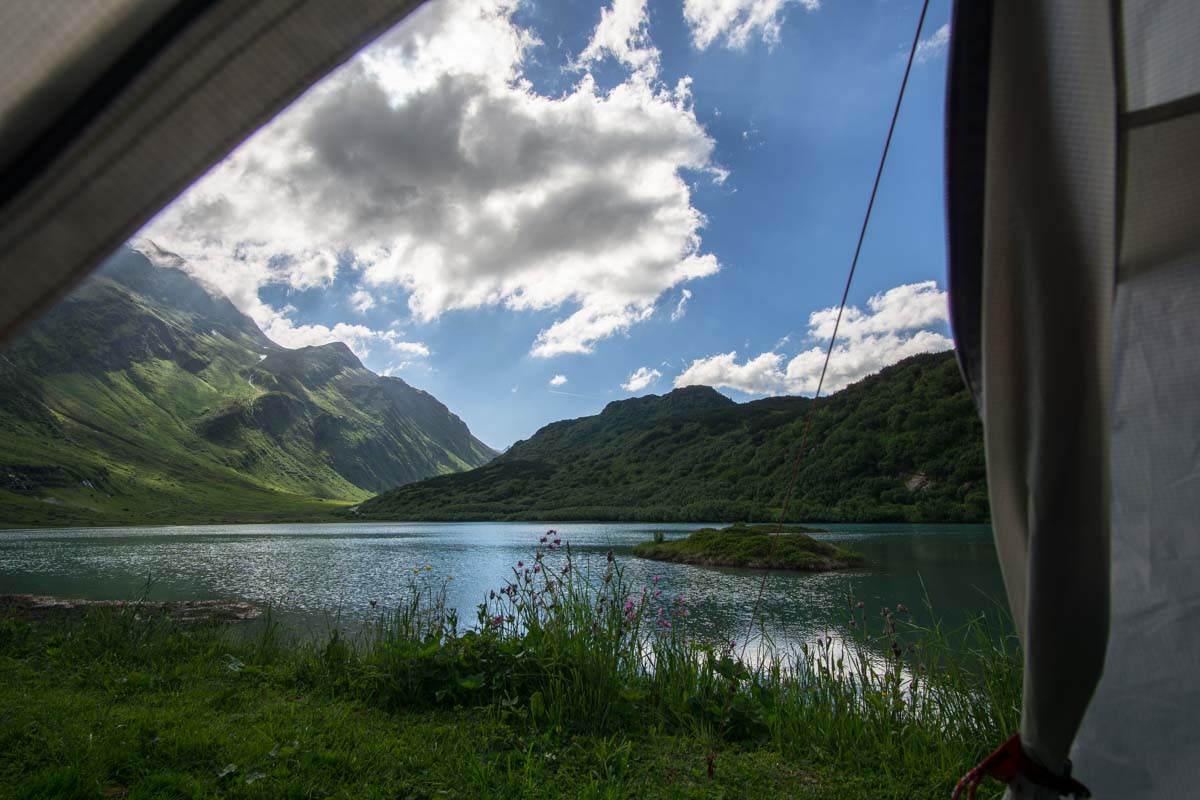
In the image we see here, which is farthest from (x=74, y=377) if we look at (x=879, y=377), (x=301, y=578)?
(x=879, y=377)

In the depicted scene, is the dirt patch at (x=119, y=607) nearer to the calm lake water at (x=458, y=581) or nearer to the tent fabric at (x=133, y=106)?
the calm lake water at (x=458, y=581)

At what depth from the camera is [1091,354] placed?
1.14 meters

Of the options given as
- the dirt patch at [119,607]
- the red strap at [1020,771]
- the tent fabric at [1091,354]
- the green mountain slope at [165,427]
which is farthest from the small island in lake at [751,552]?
the green mountain slope at [165,427]

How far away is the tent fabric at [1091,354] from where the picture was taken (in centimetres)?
112

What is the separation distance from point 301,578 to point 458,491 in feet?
285

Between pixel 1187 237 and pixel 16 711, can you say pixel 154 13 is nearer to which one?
pixel 1187 237

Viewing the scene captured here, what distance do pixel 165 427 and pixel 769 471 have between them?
4079 inches

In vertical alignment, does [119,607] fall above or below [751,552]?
above

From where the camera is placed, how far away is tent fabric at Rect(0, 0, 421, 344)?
1.92ft

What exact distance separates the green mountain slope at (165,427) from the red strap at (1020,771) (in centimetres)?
3963

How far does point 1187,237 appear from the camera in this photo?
5.10ft

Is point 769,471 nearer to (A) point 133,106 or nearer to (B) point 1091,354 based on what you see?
(B) point 1091,354

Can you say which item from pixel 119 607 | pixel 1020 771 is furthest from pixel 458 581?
pixel 1020 771

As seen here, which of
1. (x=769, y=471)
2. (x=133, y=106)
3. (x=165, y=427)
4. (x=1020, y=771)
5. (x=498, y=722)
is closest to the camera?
(x=133, y=106)
